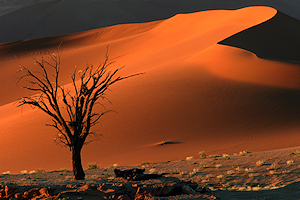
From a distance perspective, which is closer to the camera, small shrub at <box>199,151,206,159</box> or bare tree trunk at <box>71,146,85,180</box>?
bare tree trunk at <box>71,146,85,180</box>

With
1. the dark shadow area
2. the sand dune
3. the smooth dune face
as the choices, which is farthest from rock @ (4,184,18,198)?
the sand dune

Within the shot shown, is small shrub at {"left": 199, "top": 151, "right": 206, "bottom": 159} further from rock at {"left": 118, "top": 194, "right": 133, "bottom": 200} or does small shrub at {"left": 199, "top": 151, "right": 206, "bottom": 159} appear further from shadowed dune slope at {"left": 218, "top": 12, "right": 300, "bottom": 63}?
shadowed dune slope at {"left": 218, "top": 12, "right": 300, "bottom": 63}

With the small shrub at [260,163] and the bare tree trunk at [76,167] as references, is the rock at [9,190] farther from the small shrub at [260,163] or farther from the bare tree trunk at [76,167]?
the small shrub at [260,163]

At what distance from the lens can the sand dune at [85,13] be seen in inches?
3688

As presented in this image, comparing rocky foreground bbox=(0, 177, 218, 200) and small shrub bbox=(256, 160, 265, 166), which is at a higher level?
small shrub bbox=(256, 160, 265, 166)

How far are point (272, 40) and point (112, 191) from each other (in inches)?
1094

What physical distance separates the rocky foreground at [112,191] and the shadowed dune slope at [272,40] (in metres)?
22.0

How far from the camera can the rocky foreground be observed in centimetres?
713

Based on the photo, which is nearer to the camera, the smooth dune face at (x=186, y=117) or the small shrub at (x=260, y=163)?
the small shrub at (x=260, y=163)

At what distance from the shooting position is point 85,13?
343ft

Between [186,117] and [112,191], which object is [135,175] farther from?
[186,117]

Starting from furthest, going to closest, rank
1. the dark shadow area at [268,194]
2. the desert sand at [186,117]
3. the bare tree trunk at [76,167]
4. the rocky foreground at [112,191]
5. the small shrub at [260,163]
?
the desert sand at [186,117] → the small shrub at [260,163] → the bare tree trunk at [76,167] → the dark shadow area at [268,194] → the rocky foreground at [112,191]

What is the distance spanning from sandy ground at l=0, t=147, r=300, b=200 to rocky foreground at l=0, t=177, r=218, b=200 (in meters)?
0.50

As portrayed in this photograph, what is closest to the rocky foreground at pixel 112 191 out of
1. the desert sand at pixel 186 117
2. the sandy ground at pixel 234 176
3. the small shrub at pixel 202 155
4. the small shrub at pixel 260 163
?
the sandy ground at pixel 234 176
